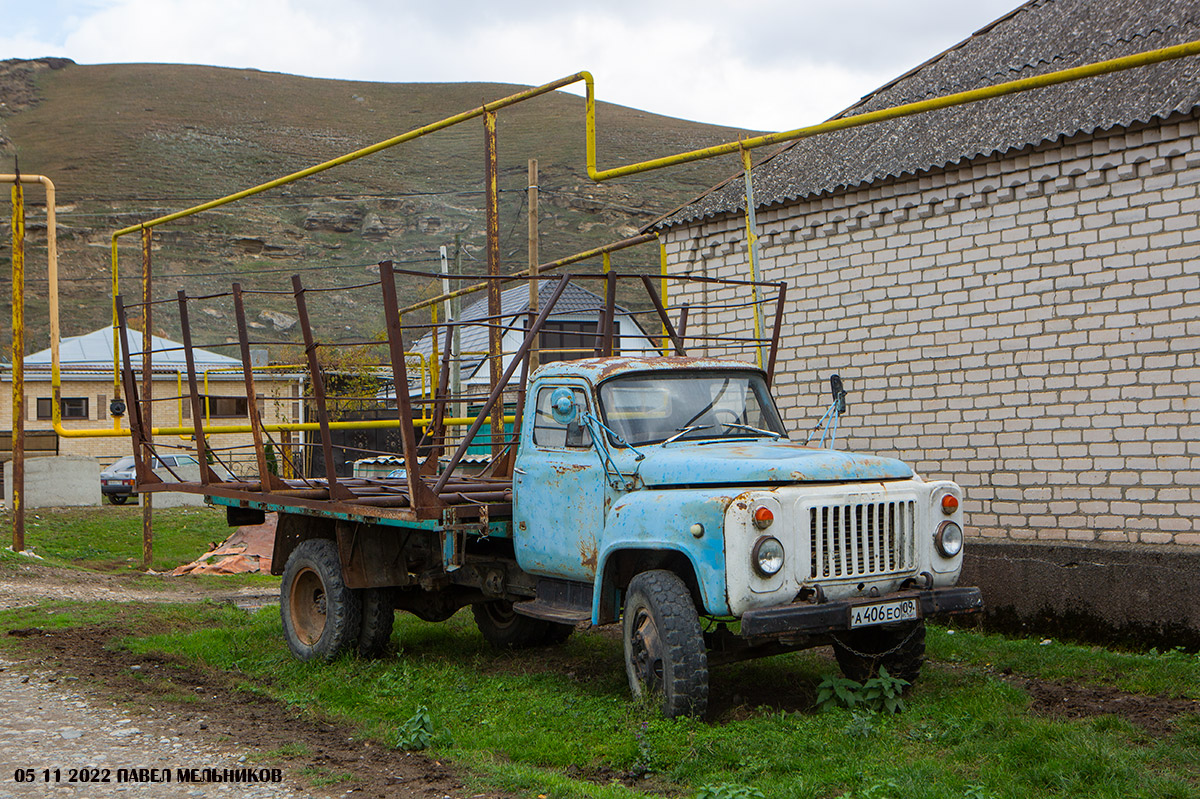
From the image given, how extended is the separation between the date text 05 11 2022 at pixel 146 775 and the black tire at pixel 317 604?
106 inches

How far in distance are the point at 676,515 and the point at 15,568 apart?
1030cm

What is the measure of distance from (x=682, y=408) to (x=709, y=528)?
1366 millimetres

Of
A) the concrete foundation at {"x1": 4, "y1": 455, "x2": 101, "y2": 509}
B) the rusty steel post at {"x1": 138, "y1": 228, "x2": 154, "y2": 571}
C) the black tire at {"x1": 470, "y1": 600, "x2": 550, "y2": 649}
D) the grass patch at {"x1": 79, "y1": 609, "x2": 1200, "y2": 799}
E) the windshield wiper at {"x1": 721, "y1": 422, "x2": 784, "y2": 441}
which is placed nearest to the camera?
the grass patch at {"x1": 79, "y1": 609, "x2": 1200, "y2": 799}

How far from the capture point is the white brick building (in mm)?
8266

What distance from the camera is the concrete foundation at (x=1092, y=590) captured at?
7.79m

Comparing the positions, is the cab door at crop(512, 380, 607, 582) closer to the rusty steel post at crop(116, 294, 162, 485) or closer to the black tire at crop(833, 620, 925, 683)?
the black tire at crop(833, 620, 925, 683)

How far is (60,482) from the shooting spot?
906 inches

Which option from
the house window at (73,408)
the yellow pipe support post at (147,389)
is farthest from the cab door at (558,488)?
the house window at (73,408)

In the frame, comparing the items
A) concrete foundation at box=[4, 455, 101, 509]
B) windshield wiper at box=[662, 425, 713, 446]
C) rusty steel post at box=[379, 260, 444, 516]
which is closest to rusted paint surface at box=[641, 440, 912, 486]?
windshield wiper at box=[662, 425, 713, 446]

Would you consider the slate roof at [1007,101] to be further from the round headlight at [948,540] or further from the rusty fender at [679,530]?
the rusty fender at [679,530]

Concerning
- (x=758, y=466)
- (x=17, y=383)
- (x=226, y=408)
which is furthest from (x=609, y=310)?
(x=226, y=408)

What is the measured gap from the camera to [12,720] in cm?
634

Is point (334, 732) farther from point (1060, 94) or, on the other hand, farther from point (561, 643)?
point (1060, 94)

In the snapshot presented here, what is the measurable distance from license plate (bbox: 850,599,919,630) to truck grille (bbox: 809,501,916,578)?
184 millimetres
